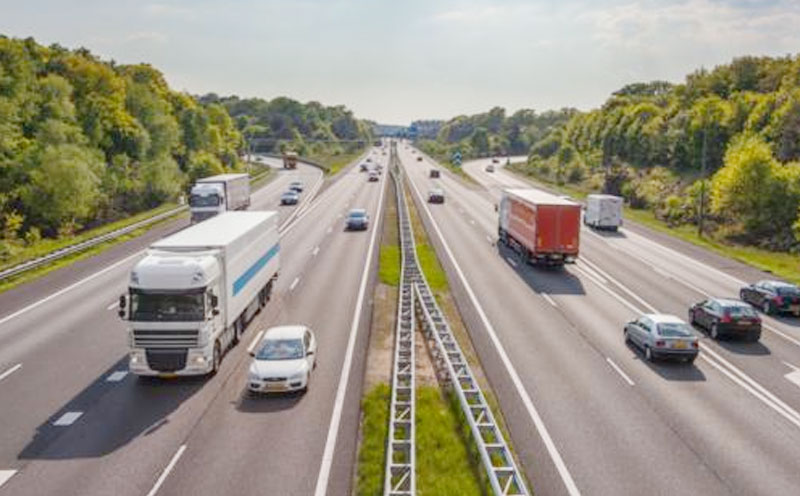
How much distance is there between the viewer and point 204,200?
5638cm

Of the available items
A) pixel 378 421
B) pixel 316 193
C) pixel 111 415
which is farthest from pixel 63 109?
pixel 378 421

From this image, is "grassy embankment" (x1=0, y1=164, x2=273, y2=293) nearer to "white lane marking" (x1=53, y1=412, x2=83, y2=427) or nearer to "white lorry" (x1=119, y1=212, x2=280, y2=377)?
"white lorry" (x1=119, y1=212, x2=280, y2=377)

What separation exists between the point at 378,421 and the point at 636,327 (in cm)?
1227

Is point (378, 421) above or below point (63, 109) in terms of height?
below

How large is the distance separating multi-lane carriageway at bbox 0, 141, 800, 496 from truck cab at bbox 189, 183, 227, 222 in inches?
722

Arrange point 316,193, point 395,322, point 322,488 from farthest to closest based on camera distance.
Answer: point 316,193 < point 395,322 < point 322,488

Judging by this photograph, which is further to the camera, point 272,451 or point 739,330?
point 739,330

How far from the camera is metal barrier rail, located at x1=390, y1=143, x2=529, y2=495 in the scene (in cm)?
1435

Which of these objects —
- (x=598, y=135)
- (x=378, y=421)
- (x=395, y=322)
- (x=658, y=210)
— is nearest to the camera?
(x=378, y=421)

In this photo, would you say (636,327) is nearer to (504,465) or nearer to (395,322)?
(395,322)

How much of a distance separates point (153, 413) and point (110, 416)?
1.14 m

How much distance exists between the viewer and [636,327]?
25969 millimetres

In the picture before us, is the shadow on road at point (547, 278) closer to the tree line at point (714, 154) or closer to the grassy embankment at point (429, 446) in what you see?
the grassy embankment at point (429, 446)

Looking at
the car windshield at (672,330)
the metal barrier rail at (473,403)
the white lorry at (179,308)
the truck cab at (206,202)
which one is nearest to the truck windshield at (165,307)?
the white lorry at (179,308)
